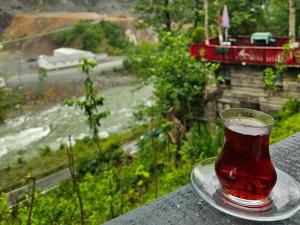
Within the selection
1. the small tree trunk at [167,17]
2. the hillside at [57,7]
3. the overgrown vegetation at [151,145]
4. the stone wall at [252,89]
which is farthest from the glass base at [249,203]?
the hillside at [57,7]

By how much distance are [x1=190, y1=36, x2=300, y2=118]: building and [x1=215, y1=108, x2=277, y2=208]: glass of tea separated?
9.94 meters

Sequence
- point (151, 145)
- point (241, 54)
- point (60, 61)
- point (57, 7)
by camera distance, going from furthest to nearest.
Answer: point (57, 7), point (60, 61), point (241, 54), point (151, 145)

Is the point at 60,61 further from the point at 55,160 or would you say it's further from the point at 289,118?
the point at 289,118

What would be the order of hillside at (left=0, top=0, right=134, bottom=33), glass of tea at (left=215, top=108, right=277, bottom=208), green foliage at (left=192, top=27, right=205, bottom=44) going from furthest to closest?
hillside at (left=0, top=0, right=134, bottom=33)
green foliage at (left=192, top=27, right=205, bottom=44)
glass of tea at (left=215, top=108, right=277, bottom=208)

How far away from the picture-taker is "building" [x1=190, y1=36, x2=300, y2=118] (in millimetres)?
10960

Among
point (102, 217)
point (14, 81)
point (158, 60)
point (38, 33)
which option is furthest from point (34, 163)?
point (38, 33)

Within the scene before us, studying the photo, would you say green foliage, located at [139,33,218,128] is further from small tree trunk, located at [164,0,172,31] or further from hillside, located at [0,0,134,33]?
hillside, located at [0,0,134,33]

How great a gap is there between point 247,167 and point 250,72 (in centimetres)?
1117

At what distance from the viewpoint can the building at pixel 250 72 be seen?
36.0ft

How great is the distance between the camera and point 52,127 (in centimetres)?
2195

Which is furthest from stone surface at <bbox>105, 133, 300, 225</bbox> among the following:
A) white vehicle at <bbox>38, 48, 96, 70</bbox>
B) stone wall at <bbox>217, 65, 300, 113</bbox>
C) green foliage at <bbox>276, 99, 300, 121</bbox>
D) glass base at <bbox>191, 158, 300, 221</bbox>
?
white vehicle at <bbox>38, 48, 96, 70</bbox>

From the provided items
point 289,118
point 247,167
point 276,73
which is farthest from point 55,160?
point 247,167

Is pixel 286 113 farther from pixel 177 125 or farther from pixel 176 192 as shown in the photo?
pixel 176 192

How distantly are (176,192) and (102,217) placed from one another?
4146 millimetres
